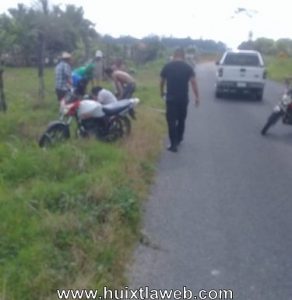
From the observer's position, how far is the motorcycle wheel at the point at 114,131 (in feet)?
34.4

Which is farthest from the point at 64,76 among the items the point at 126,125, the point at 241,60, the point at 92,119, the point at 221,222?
the point at 241,60

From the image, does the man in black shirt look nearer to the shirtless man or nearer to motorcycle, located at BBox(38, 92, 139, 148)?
motorcycle, located at BBox(38, 92, 139, 148)

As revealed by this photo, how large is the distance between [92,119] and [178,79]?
1.70 metres

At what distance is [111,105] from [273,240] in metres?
5.22

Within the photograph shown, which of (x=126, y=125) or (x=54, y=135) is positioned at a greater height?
(x=54, y=135)

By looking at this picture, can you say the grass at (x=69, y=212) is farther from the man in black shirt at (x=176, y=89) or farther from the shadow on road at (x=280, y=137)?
the shadow on road at (x=280, y=137)

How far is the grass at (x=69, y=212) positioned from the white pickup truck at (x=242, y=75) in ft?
39.9

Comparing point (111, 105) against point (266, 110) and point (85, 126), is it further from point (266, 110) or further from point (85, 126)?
point (266, 110)

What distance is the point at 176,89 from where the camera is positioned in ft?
35.2

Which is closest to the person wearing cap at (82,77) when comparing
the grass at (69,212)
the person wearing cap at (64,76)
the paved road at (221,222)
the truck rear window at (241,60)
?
the person wearing cap at (64,76)

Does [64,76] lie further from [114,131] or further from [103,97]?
[114,131]

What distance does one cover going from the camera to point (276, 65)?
4719 cm

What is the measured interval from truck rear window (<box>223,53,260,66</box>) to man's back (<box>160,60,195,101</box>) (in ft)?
40.7

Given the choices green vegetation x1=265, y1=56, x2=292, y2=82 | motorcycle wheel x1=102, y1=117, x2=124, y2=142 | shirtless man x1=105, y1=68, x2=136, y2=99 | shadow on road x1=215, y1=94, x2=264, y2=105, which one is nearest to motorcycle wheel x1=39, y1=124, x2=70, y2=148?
motorcycle wheel x1=102, y1=117, x2=124, y2=142
